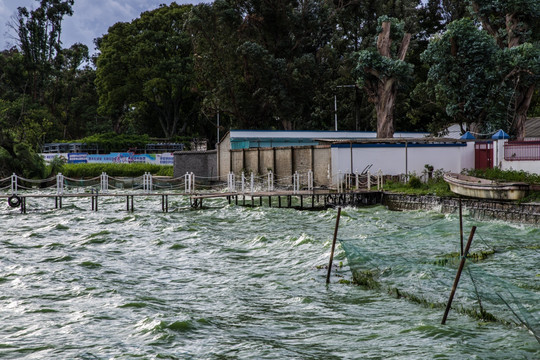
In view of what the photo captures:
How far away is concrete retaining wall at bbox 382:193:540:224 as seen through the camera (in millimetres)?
24087

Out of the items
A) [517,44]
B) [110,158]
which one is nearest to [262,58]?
[110,158]

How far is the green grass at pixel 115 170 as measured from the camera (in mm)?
59031

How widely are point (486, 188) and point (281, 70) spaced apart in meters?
A: 34.7

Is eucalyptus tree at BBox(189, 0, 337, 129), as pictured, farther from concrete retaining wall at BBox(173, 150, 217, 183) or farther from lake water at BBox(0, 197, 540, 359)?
lake water at BBox(0, 197, 540, 359)

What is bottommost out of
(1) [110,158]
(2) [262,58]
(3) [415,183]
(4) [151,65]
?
(3) [415,183]

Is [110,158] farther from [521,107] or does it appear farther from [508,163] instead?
[508,163]

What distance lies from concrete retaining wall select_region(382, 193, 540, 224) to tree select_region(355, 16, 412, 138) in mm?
13109

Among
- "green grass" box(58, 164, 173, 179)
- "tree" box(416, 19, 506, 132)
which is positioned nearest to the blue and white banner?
"green grass" box(58, 164, 173, 179)

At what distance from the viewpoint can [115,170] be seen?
194ft

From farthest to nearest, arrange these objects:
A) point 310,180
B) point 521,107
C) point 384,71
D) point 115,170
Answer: point 115,170 < point 384,71 < point 521,107 < point 310,180

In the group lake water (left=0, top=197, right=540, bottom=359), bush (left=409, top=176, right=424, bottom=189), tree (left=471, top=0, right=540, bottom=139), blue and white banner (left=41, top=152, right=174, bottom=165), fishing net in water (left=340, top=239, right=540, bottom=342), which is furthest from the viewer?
blue and white banner (left=41, top=152, right=174, bottom=165)

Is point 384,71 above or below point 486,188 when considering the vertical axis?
above

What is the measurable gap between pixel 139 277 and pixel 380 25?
34352 millimetres

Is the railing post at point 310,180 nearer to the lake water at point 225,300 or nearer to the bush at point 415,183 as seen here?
the bush at point 415,183
